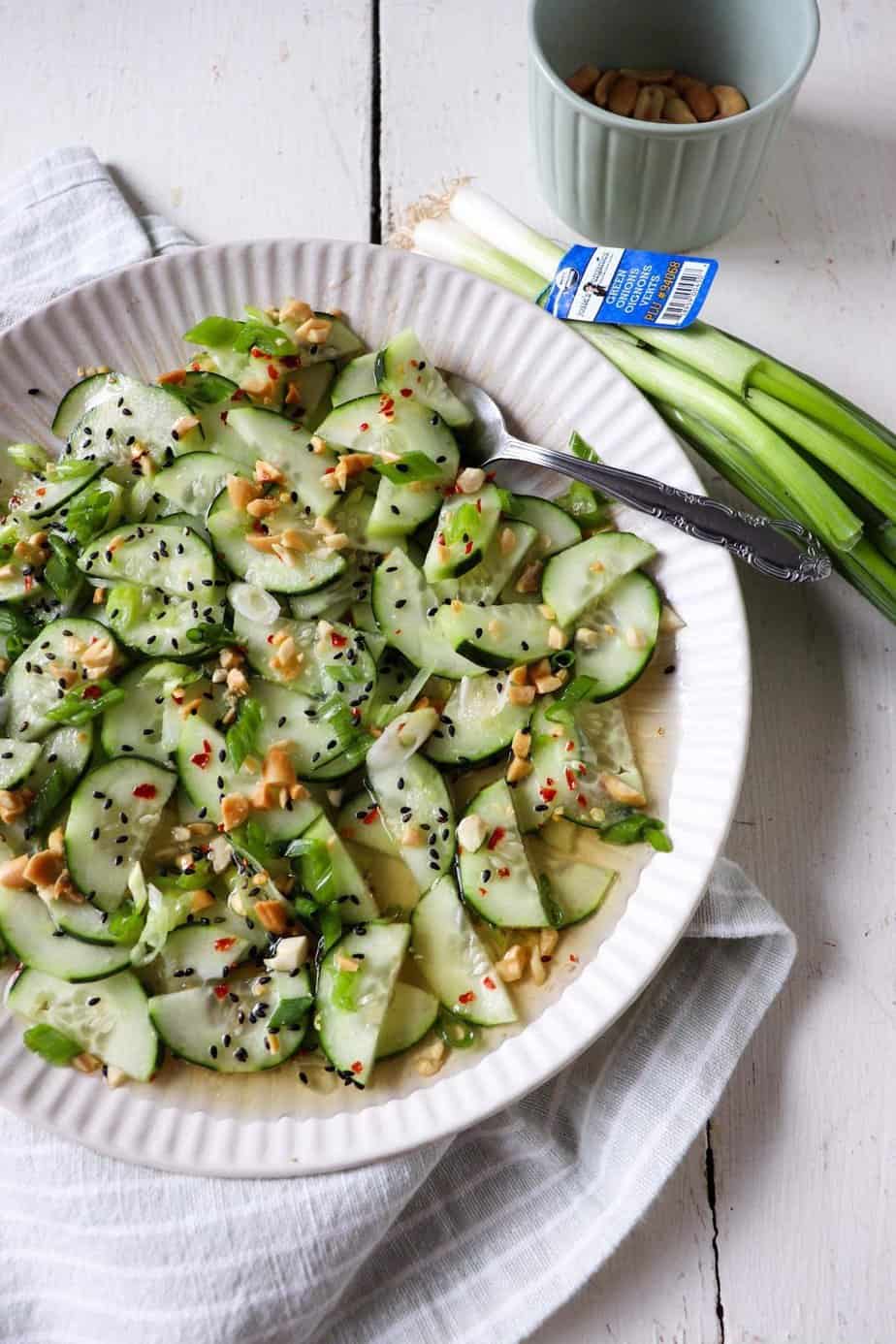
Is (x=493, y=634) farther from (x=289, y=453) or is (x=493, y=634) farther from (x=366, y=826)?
(x=289, y=453)

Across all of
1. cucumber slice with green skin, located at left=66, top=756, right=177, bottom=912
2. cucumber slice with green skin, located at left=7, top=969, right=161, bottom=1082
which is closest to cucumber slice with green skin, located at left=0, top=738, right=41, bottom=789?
cucumber slice with green skin, located at left=66, top=756, right=177, bottom=912

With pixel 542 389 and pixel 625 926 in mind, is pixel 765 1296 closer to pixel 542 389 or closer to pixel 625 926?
pixel 625 926

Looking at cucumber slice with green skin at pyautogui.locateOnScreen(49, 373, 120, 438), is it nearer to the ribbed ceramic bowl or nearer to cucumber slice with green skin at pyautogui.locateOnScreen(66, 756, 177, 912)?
the ribbed ceramic bowl

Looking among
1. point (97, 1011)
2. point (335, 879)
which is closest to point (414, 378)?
point (335, 879)

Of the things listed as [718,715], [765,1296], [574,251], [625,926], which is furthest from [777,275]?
[765,1296]

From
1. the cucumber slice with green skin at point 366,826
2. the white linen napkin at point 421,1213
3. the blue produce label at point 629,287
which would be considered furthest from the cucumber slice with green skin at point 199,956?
the blue produce label at point 629,287

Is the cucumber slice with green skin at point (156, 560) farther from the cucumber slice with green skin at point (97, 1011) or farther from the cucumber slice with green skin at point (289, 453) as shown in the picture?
the cucumber slice with green skin at point (97, 1011)
